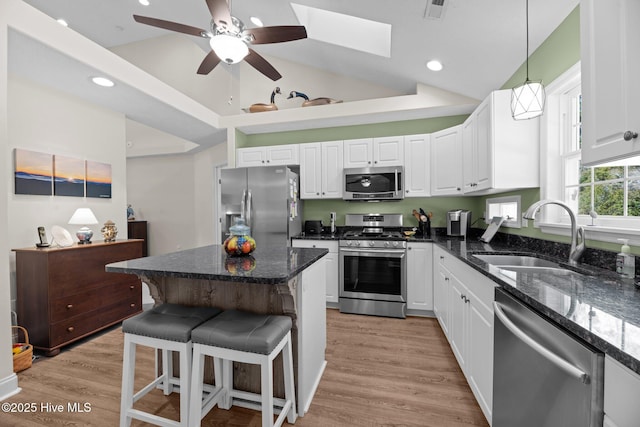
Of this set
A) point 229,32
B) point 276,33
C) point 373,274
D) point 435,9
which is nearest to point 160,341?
point 229,32

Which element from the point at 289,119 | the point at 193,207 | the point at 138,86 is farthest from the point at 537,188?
the point at 193,207

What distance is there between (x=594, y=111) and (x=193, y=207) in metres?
6.11

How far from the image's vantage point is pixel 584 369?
0.79 meters

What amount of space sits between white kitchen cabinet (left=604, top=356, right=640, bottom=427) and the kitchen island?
1115 mm

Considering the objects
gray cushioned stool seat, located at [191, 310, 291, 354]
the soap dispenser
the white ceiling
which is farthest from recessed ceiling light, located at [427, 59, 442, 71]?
gray cushioned stool seat, located at [191, 310, 291, 354]

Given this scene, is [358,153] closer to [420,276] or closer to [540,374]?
[420,276]

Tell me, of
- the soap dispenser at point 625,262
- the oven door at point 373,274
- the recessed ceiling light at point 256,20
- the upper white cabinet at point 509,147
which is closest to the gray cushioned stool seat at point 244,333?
the soap dispenser at point 625,262

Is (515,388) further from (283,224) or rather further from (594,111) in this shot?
(283,224)

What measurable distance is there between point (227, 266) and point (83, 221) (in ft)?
8.53

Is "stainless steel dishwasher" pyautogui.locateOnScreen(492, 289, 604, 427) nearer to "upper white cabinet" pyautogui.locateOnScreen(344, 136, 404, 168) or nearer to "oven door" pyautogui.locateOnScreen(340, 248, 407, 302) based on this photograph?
"oven door" pyautogui.locateOnScreen(340, 248, 407, 302)

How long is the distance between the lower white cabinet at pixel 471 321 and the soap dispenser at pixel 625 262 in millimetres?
597

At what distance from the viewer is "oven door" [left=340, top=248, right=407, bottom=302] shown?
3.15m

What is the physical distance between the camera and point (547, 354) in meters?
0.91

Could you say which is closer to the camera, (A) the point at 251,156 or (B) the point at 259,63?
(B) the point at 259,63
